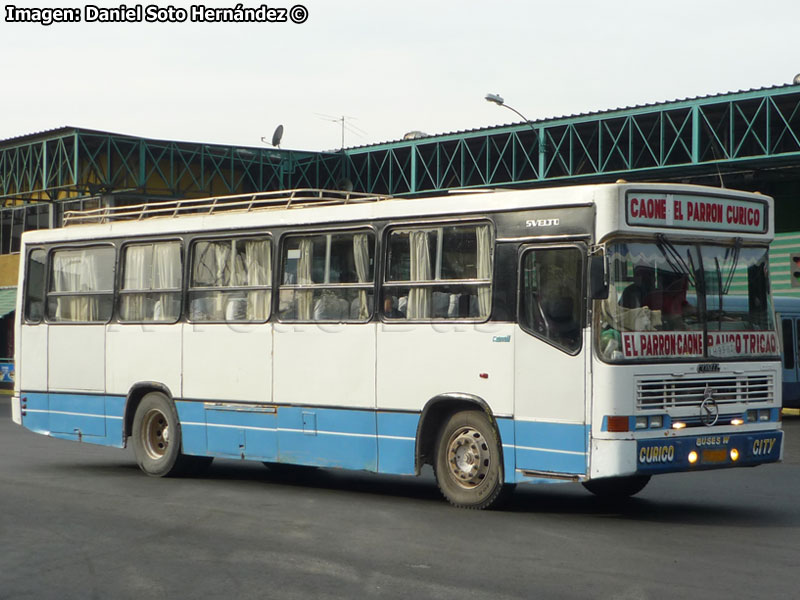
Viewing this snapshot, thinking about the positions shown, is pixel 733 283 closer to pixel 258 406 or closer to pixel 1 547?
pixel 258 406

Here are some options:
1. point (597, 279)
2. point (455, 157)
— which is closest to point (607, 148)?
point (455, 157)

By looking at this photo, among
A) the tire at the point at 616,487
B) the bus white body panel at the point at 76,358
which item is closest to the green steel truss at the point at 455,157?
the bus white body panel at the point at 76,358

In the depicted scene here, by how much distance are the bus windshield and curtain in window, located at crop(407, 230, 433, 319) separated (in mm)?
2032

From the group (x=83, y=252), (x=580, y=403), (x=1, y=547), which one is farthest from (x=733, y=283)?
(x=83, y=252)

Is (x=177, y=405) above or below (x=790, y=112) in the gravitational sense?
below

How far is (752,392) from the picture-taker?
37.2ft

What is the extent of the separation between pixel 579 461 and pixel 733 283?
87.9 inches

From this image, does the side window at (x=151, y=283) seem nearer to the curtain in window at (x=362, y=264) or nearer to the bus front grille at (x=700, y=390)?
the curtain in window at (x=362, y=264)

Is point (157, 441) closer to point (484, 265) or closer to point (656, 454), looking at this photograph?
point (484, 265)

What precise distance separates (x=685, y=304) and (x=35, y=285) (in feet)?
30.0

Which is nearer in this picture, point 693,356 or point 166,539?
point 166,539

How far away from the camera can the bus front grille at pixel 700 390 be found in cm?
1064

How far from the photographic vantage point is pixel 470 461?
11664mm

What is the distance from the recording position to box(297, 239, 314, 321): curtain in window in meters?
13.3
